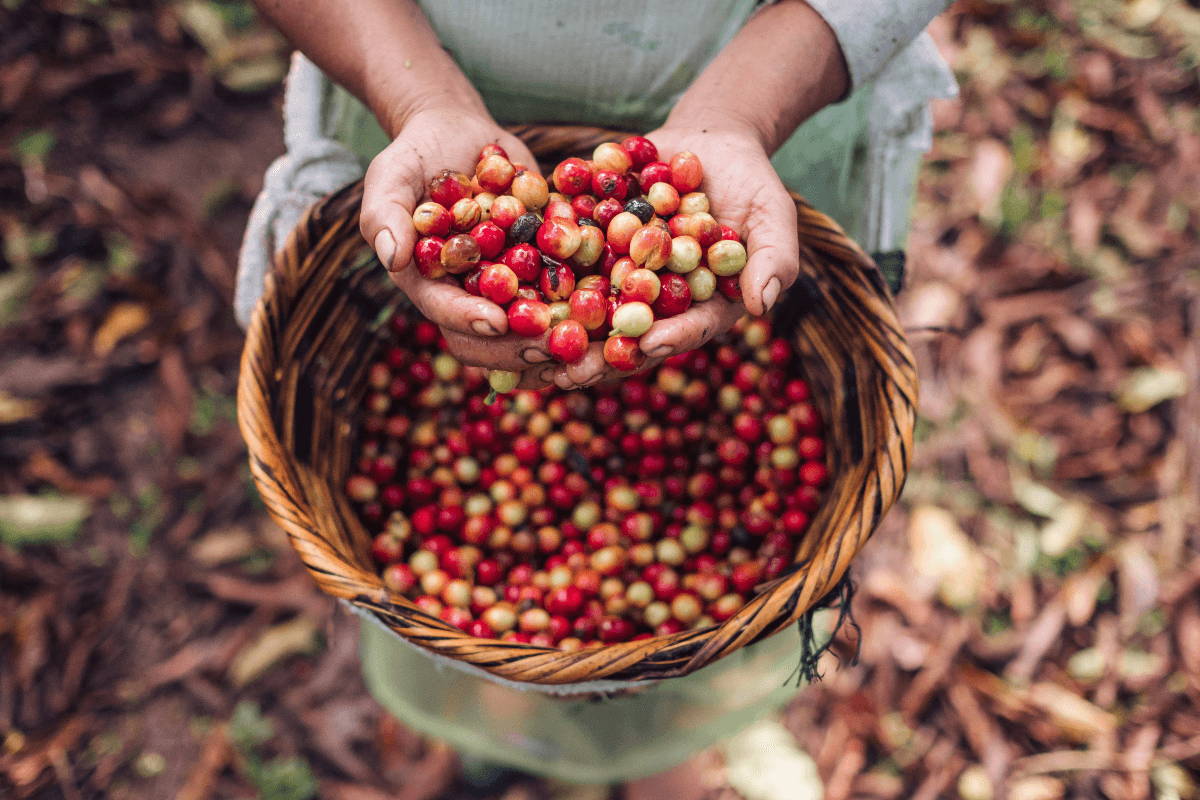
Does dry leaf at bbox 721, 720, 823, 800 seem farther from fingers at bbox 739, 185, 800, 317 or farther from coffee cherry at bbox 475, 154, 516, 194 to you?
coffee cherry at bbox 475, 154, 516, 194

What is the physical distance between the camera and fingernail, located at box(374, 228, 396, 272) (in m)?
1.96

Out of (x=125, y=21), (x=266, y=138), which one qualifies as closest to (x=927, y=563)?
(x=266, y=138)

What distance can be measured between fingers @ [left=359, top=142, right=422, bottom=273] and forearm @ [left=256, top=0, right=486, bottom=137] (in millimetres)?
289

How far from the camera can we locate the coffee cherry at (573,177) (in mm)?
2389

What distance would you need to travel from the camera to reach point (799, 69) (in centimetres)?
242

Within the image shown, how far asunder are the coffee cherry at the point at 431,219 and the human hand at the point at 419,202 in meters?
0.03

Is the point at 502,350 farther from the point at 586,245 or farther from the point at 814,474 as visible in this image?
the point at 814,474

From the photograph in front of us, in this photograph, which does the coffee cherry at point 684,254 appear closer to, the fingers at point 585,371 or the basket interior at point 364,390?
the fingers at point 585,371

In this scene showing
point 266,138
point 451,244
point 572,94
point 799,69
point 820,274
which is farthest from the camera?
point 266,138

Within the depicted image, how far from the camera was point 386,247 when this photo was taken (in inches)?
77.1

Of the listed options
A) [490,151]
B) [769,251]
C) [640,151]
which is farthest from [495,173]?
[769,251]

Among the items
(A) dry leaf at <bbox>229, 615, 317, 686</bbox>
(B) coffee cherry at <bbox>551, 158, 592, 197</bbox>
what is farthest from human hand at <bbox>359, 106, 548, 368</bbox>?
(A) dry leaf at <bbox>229, 615, 317, 686</bbox>

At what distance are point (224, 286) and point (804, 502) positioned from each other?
9.46 ft

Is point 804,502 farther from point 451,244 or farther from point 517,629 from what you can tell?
point 451,244
